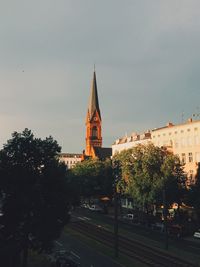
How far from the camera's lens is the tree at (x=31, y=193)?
3828 centimetres

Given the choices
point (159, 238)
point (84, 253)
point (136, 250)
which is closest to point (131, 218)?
point (159, 238)

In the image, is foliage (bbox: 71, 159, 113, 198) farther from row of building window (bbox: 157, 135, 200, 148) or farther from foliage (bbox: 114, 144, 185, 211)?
foliage (bbox: 114, 144, 185, 211)

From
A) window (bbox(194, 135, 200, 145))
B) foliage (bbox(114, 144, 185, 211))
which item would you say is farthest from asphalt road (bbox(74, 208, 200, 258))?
window (bbox(194, 135, 200, 145))

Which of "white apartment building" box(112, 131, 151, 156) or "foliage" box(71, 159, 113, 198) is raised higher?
"white apartment building" box(112, 131, 151, 156)

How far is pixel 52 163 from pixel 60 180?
1.82 m

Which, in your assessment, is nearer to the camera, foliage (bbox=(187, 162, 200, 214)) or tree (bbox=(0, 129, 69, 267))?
tree (bbox=(0, 129, 69, 267))

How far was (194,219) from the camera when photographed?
86.4 m

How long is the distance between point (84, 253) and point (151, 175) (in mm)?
34122

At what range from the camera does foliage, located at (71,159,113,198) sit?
117 metres

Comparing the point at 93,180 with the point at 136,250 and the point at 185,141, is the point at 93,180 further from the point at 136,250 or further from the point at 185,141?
the point at 136,250

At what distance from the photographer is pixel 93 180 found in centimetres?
12306

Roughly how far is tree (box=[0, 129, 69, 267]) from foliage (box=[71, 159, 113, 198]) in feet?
243

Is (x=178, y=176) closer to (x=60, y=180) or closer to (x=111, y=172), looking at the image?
(x=111, y=172)

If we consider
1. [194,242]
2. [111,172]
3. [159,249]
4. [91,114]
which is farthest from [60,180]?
[91,114]
